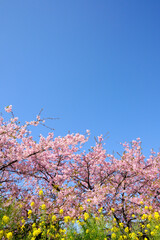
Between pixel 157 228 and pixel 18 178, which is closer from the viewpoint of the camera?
pixel 157 228

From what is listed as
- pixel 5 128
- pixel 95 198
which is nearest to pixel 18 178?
pixel 5 128

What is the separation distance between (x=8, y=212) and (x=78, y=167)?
7.35 m

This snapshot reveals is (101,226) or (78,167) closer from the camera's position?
(101,226)

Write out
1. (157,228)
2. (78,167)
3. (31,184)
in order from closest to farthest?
(157,228) < (31,184) < (78,167)

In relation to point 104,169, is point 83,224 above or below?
below

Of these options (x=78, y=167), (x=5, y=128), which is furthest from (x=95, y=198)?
(x=5, y=128)

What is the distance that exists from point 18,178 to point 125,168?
7094mm

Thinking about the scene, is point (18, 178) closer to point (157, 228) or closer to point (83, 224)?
point (83, 224)

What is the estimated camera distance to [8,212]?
5.83 m

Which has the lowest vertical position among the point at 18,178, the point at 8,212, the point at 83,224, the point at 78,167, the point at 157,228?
the point at 157,228

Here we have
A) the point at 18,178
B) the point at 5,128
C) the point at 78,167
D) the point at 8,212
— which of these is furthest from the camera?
the point at 78,167

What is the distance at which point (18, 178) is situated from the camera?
10.5 metres

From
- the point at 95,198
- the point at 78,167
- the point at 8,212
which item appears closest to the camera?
the point at 8,212

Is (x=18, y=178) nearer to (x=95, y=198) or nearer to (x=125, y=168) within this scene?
(x=95, y=198)
